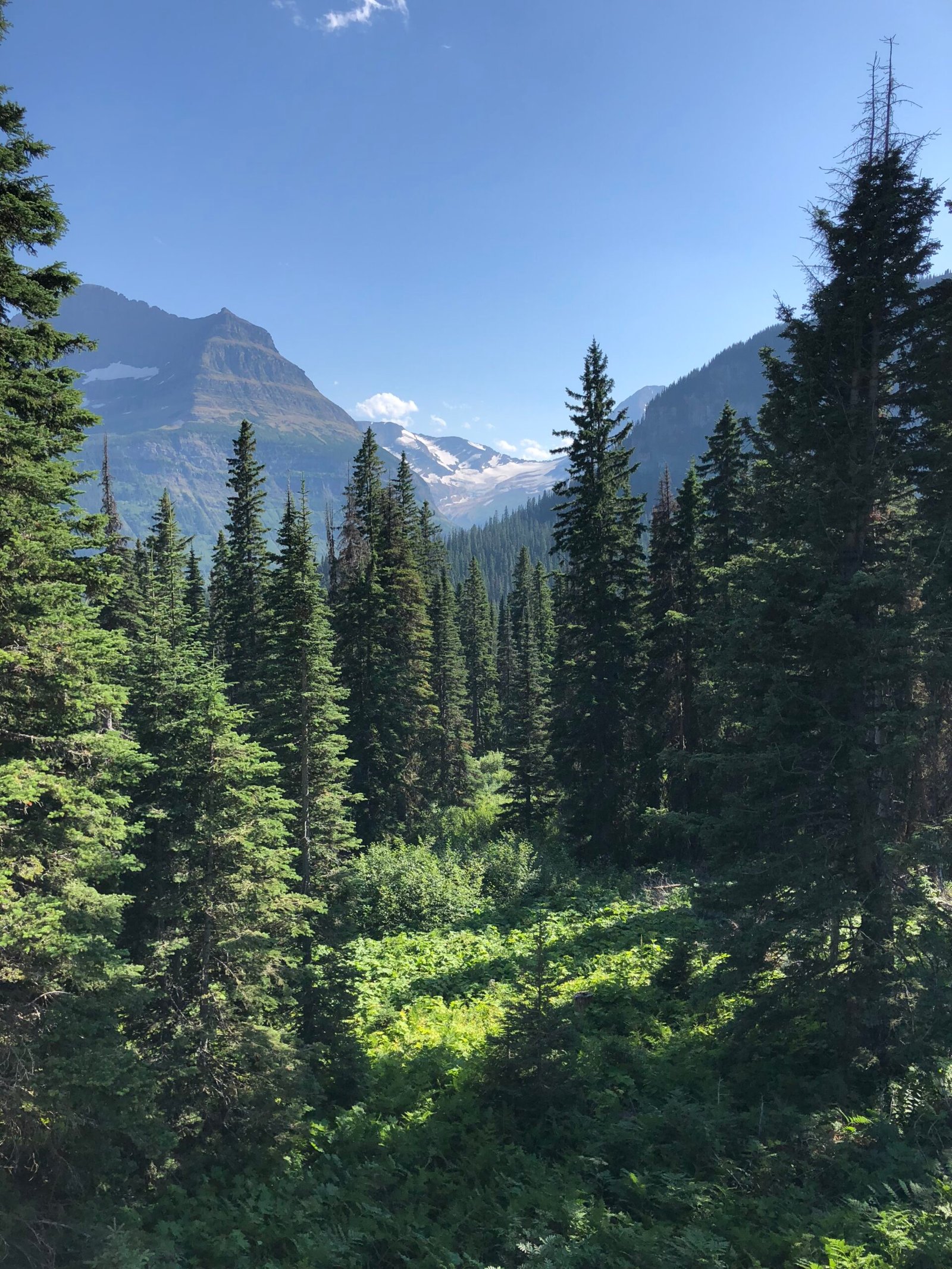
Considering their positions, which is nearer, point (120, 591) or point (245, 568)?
point (120, 591)

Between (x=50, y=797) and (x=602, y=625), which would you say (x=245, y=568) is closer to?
(x=602, y=625)

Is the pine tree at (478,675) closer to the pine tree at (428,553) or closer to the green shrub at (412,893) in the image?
the pine tree at (428,553)

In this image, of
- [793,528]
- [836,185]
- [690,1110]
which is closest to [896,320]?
[836,185]

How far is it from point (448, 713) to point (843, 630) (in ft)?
105

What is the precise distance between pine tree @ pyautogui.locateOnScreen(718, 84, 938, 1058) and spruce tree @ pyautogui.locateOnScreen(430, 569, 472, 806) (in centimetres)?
2521

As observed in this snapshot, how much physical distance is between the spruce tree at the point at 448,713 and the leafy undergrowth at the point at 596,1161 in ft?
77.1

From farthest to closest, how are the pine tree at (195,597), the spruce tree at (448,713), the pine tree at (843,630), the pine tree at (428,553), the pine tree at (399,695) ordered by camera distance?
the pine tree at (428,553) < the spruce tree at (448,713) < the pine tree at (195,597) < the pine tree at (399,695) < the pine tree at (843,630)

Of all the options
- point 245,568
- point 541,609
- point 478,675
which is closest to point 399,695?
point 245,568

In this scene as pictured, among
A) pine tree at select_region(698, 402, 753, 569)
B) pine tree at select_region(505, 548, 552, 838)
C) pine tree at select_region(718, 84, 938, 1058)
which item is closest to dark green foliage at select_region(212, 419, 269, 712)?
pine tree at select_region(505, 548, 552, 838)

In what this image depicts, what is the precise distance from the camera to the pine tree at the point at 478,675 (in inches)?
2275

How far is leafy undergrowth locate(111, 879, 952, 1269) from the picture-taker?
680 cm

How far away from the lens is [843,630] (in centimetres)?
933

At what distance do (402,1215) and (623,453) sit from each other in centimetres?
2204

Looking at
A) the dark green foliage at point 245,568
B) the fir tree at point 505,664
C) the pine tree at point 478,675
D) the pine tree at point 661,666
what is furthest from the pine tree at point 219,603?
the fir tree at point 505,664
